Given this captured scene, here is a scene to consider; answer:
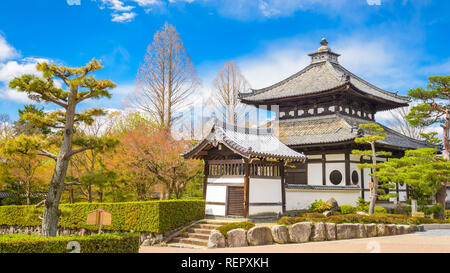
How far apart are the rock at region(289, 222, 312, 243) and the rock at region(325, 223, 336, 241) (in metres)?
0.81

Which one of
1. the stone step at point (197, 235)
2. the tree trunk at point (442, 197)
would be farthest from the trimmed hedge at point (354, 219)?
the stone step at point (197, 235)

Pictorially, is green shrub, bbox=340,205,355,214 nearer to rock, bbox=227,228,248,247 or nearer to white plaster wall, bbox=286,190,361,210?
white plaster wall, bbox=286,190,361,210

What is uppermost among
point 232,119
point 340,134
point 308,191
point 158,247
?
point 232,119

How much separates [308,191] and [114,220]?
36.0 feet

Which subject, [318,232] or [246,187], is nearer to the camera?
[318,232]

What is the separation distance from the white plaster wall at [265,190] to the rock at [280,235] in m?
3.53

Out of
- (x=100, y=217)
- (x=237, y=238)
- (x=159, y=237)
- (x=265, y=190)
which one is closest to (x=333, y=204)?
(x=265, y=190)

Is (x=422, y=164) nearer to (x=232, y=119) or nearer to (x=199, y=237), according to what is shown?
(x=199, y=237)

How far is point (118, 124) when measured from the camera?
28.5 meters

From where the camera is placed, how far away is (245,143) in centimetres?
Result: 1847

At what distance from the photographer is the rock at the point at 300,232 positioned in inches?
562

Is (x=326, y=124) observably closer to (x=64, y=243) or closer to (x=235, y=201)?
(x=235, y=201)

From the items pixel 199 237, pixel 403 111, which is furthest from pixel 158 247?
pixel 403 111

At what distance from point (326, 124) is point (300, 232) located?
13.0 metres
